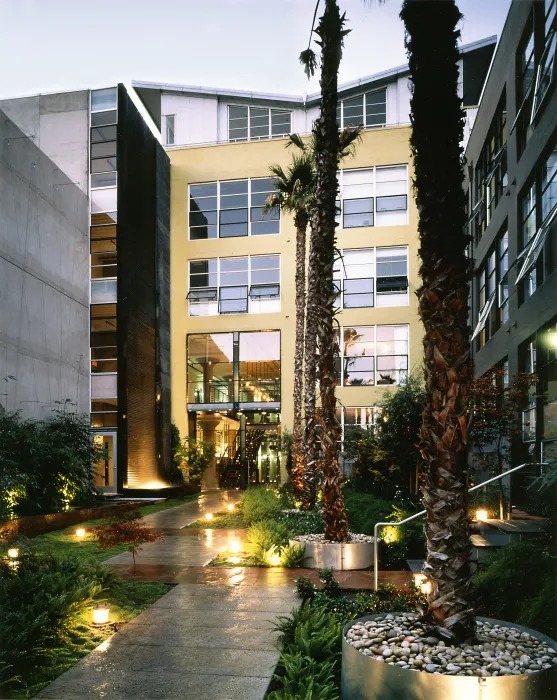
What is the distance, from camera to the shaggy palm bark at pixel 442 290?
4.90 meters

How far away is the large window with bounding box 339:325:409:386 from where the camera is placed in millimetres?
28406

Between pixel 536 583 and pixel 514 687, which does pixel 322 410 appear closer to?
pixel 536 583

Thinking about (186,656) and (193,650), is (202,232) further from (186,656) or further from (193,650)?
(186,656)

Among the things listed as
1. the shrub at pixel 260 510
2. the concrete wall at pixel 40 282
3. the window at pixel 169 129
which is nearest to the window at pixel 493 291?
the shrub at pixel 260 510

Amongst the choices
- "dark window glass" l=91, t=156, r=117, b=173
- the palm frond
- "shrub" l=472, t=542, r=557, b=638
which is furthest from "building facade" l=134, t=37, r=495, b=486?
"shrub" l=472, t=542, r=557, b=638

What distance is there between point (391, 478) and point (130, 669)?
12.6m

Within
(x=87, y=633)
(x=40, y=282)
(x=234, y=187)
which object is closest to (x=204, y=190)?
(x=234, y=187)

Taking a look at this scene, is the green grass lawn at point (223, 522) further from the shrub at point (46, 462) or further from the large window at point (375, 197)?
the large window at point (375, 197)

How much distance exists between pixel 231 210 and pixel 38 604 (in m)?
26.4

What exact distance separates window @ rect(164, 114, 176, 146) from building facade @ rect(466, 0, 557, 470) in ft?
53.5

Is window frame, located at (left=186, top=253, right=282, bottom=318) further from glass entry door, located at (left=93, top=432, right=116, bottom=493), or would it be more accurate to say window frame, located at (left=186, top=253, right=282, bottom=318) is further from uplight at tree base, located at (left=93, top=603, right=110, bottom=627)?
uplight at tree base, located at (left=93, top=603, right=110, bottom=627)

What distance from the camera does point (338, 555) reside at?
10625mm

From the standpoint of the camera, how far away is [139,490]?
25.1 meters

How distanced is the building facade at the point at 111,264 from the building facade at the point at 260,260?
3979 mm
